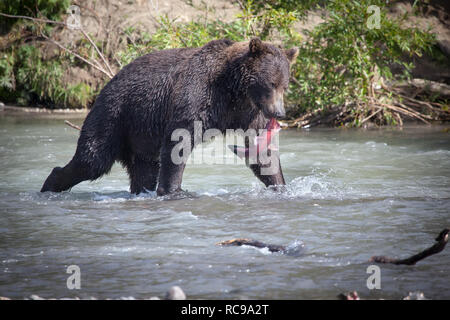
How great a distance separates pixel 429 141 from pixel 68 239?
6959mm

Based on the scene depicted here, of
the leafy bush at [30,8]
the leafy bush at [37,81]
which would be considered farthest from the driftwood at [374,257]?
the leafy bush at [30,8]

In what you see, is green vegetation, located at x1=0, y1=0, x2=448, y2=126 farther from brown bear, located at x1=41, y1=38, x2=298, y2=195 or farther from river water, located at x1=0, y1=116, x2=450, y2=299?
brown bear, located at x1=41, y1=38, x2=298, y2=195

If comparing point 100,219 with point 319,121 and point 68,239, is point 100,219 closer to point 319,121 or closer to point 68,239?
point 68,239

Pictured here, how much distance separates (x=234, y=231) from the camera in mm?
4863

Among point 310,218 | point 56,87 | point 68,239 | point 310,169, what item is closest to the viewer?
point 68,239

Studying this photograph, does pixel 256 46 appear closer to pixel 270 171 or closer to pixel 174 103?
pixel 174 103

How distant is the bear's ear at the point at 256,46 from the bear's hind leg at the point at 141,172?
5.02 ft

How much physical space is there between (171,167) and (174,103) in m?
0.60

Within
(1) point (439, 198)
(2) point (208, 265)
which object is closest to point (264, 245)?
(2) point (208, 265)

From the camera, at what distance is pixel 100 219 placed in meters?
5.33

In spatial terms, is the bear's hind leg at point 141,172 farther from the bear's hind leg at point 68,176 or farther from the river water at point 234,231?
the bear's hind leg at point 68,176

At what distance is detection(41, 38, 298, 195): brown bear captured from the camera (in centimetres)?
587

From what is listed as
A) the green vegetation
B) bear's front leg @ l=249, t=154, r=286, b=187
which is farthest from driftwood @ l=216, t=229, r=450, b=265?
the green vegetation

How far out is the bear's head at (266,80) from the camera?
5.81 metres
